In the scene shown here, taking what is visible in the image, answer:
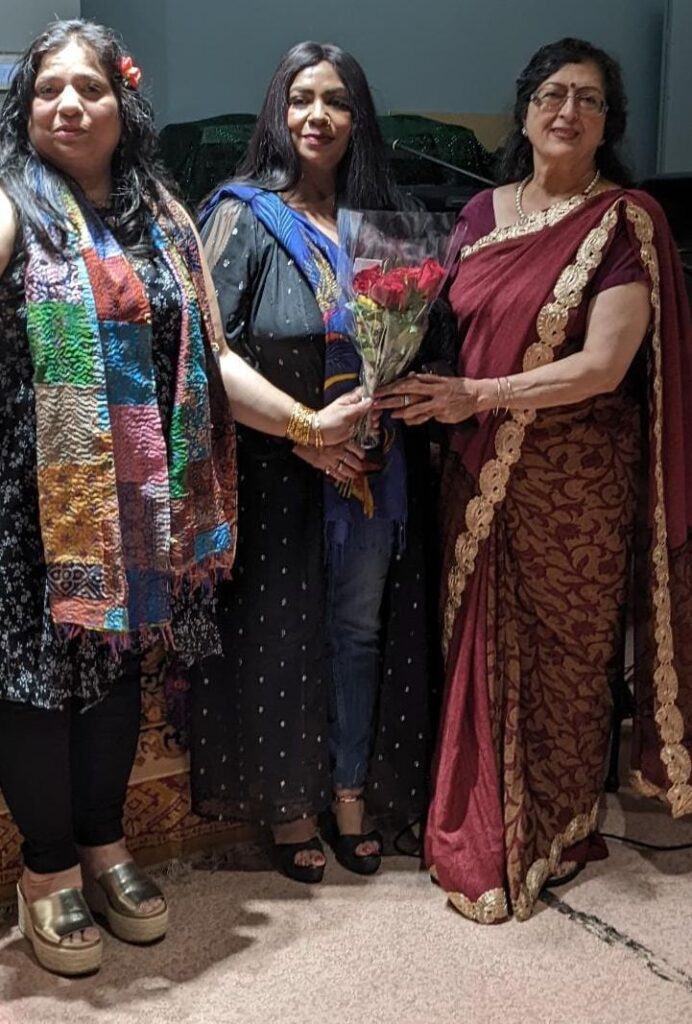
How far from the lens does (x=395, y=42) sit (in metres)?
3.47

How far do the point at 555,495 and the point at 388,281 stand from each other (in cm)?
51

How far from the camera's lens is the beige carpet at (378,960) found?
176 centimetres

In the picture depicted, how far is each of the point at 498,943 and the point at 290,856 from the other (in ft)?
1.35

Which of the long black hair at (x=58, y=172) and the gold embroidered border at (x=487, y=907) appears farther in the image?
Answer: the gold embroidered border at (x=487, y=907)

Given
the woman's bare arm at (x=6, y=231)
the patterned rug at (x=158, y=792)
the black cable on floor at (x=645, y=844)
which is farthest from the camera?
the black cable on floor at (x=645, y=844)

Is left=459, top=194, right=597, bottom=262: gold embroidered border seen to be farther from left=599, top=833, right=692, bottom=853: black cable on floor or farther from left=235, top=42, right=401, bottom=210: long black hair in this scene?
left=599, top=833, right=692, bottom=853: black cable on floor

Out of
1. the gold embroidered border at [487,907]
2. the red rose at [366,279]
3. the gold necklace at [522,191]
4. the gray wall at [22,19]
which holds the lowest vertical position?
the gold embroidered border at [487,907]

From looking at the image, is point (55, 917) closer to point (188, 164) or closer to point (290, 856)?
point (290, 856)

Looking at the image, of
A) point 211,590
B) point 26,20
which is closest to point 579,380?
point 211,590

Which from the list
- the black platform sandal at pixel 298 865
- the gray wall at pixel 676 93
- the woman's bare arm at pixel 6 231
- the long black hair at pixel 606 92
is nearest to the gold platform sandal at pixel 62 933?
the black platform sandal at pixel 298 865

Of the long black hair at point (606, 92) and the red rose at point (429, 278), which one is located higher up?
the long black hair at point (606, 92)

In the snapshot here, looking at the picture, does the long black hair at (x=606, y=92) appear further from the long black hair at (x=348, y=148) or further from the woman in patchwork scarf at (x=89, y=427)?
the woman in patchwork scarf at (x=89, y=427)

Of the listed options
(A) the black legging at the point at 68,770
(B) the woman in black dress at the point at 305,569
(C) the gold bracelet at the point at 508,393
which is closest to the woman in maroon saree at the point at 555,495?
(C) the gold bracelet at the point at 508,393

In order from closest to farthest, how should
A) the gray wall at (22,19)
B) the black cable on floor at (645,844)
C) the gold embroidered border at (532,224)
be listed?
the gold embroidered border at (532,224) < the black cable on floor at (645,844) < the gray wall at (22,19)
